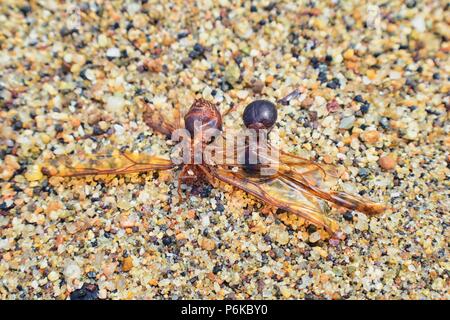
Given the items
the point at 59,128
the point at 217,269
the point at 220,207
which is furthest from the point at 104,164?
the point at 217,269

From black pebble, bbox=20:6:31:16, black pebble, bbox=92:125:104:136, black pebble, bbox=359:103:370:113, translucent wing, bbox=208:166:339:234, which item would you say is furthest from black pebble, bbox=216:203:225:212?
black pebble, bbox=20:6:31:16

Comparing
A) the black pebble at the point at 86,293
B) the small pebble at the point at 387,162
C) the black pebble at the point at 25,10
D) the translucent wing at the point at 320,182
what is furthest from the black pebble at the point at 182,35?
the black pebble at the point at 86,293

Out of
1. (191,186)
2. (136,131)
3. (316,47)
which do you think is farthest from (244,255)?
(316,47)

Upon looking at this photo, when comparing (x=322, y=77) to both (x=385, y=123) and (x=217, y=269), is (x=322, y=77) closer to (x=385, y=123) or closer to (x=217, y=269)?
(x=385, y=123)

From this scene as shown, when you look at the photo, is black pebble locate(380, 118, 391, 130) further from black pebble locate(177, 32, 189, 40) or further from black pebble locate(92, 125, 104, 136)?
black pebble locate(92, 125, 104, 136)
